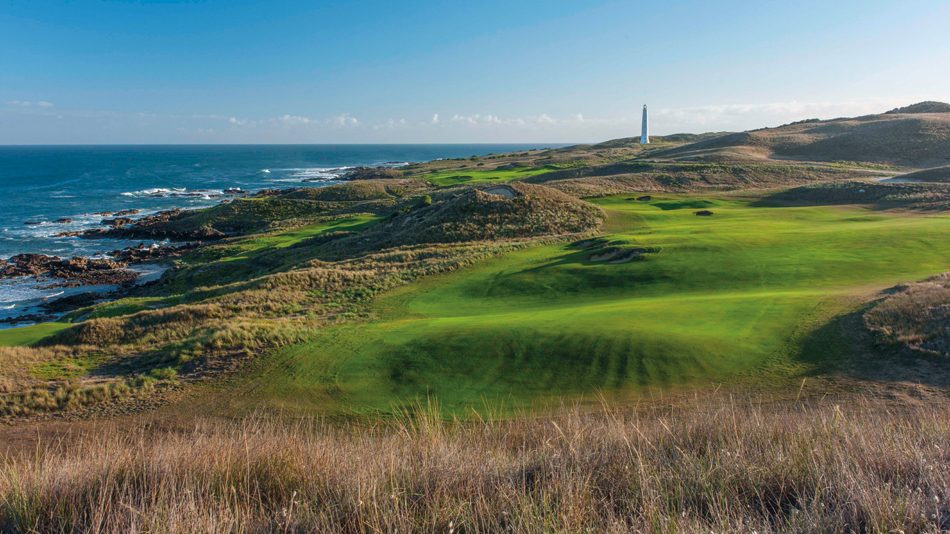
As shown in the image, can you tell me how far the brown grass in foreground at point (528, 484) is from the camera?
10.8ft

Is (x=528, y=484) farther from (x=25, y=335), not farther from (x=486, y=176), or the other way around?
(x=486, y=176)

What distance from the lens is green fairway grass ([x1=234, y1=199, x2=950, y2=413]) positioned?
10375 mm

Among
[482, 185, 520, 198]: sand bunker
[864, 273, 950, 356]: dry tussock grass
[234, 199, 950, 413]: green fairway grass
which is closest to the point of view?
[864, 273, 950, 356]: dry tussock grass

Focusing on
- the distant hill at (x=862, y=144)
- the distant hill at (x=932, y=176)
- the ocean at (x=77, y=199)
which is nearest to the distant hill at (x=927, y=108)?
the distant hill at (x=862, y=144)

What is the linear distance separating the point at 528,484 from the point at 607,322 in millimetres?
9341

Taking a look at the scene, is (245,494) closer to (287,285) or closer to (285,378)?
(285,378)

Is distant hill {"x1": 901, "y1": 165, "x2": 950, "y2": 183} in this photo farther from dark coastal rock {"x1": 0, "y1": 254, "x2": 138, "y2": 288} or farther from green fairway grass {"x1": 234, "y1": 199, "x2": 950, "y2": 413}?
dark coastal rock {"x1": 0, "y1": 254, "x2": 138, "y2": 288}

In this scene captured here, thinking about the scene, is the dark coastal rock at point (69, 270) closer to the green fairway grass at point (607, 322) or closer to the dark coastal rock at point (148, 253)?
the dark coastal rock at point (148, 253)

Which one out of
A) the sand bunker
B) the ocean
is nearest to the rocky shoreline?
the ocean

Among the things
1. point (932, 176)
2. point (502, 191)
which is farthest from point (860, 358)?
point (932, 176)

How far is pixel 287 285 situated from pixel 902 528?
23.7 m

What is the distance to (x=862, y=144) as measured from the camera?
217ft

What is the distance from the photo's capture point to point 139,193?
88562 millimetres

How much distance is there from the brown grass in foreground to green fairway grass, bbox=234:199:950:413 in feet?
13.8
